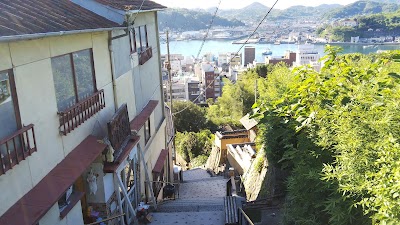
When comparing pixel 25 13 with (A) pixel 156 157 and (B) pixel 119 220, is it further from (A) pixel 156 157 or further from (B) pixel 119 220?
(A) pixel 156 157

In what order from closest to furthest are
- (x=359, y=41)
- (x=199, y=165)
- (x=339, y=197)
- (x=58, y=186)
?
(x=339, y=197), (x=58, y=186), (x=199, y=165), (x=359, y=41)

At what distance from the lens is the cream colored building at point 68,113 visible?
15.6 ft

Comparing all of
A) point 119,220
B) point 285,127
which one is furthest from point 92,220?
point 285,127

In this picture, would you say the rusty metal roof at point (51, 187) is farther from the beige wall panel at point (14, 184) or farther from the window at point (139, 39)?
the window at point (139, 39)

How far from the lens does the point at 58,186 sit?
217 inches

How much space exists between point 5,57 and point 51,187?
208 centimetres

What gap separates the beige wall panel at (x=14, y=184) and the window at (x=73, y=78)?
160 cm

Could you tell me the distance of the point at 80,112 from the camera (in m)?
6.96

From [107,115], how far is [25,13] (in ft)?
11.1

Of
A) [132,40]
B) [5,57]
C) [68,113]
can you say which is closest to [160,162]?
[132,40]

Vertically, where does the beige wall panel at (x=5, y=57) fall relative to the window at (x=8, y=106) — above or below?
above

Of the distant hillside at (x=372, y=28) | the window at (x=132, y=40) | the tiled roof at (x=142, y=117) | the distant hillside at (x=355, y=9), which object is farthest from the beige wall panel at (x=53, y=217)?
the distant hillside at (x=355, y=9)

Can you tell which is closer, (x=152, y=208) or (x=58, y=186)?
(x=58, y=186)

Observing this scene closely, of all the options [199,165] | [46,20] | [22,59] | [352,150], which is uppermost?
[46,20]
